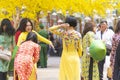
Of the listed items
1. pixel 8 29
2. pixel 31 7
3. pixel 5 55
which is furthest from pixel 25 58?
pixel 31 7

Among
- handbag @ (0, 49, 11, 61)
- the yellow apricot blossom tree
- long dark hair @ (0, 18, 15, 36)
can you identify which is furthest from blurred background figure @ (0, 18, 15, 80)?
the yellow apricot blossom tree

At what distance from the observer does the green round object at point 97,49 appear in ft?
32.2

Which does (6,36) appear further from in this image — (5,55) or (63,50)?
(63,50)

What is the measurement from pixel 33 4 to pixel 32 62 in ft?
34.3

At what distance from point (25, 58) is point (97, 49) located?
1.55 m

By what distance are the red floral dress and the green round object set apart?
4.35 feet

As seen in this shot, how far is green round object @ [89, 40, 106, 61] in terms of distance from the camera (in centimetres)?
981

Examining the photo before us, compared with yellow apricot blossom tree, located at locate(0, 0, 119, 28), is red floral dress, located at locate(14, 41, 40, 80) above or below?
below

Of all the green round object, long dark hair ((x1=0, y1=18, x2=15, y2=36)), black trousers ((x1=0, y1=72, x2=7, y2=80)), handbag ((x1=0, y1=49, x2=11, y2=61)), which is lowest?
black trousers ((x1=0, y1=72, x2=7, y2=80))

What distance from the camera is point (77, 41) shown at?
32.9 ft

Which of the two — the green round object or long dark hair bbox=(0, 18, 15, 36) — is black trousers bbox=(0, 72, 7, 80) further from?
the green round object

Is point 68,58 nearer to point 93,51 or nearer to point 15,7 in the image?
point 93,51

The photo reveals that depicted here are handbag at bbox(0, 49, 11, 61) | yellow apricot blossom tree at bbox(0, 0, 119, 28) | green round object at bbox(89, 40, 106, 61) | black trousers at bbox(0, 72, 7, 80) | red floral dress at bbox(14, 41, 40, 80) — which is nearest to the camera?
red floral dress at bbox(14, 41, 40, 80)

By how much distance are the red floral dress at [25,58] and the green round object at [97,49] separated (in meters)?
1.33
